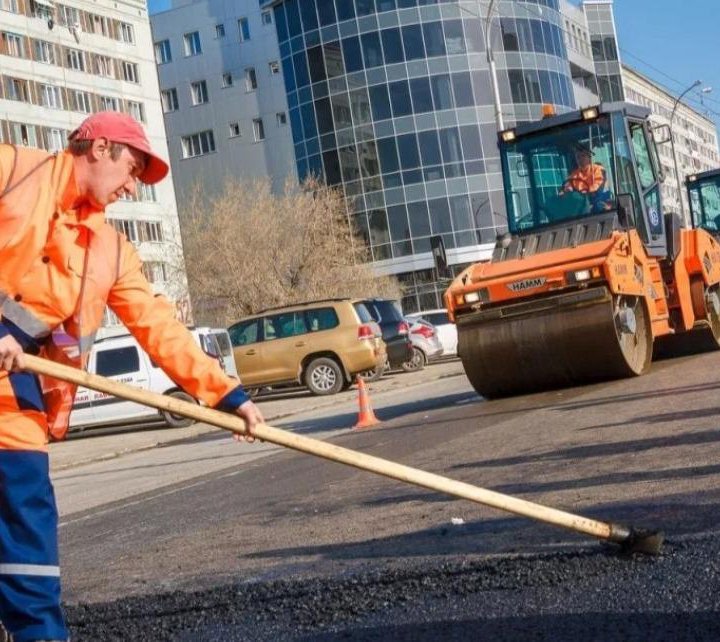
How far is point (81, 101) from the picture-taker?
64.2m

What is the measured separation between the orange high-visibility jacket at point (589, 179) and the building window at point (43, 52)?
48.6 metres

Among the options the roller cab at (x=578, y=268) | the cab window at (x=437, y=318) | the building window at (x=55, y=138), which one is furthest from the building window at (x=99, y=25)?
the roller cab at (x=578, y=268)

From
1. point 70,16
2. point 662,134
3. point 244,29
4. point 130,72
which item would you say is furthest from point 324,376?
point 244,29

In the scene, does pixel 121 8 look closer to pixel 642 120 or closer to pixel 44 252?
pixel 642 120

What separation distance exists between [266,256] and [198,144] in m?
30.0

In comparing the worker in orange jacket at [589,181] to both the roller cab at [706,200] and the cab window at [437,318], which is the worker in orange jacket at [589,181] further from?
the cab window at [437,318]

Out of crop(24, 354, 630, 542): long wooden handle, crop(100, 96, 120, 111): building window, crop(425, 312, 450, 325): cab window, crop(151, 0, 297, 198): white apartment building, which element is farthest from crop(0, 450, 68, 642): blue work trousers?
crop(151, 0, 297, 198): white apartment building

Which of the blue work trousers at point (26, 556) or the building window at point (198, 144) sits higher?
the building window at point (198, 144)

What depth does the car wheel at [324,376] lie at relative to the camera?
28158mm

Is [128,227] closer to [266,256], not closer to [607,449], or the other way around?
[266,256]

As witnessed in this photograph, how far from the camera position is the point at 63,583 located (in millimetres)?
7484

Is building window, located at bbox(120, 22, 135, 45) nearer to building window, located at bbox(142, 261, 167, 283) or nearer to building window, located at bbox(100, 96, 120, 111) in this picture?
building window, located at bbox(100, 96, 120, 111)

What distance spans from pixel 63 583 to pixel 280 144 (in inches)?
2646

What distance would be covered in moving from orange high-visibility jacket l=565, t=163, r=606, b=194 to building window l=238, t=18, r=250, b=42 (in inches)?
2382
